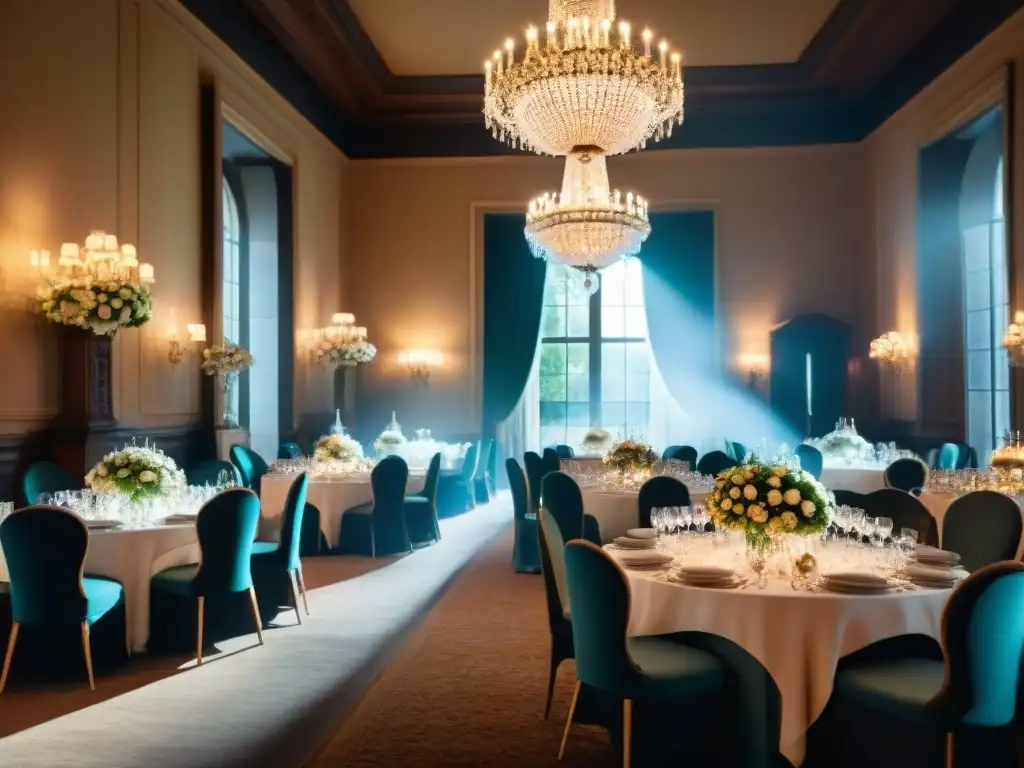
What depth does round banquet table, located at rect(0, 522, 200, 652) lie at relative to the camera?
498cm

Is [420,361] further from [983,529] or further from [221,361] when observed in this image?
[983,529]

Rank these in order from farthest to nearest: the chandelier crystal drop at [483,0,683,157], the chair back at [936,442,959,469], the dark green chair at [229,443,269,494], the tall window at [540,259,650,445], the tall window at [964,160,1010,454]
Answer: the tall window at [540,259,650,445] → the tall window at [964,160,1010,454] → the chair back at [936,442,959,469] → the dark green chair at [229,443,269,494] → the chandelier crystal drop at [483,0,683,157]

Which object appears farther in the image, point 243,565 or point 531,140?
point 531,140

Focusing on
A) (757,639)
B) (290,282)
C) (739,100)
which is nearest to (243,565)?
(757,639)

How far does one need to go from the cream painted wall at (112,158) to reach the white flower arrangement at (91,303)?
8.9 inches

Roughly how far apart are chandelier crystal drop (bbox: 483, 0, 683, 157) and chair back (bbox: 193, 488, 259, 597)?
349 cm

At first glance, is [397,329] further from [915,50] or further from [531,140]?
[915,50]

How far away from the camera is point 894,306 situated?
1213 cm

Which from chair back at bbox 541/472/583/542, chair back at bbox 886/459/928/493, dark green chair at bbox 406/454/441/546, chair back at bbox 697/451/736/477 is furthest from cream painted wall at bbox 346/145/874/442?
chair back at bbox 541/472/583/542

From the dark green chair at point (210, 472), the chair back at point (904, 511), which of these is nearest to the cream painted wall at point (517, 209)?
the dark green chair at point (210, 472)

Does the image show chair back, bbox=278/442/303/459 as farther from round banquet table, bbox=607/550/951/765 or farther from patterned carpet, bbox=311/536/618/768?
round banquet table, bbox=607/550/951/765

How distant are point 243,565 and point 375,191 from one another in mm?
9478

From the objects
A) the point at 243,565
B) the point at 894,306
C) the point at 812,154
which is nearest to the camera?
the point at 243,565

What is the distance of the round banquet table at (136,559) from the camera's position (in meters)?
4.98
